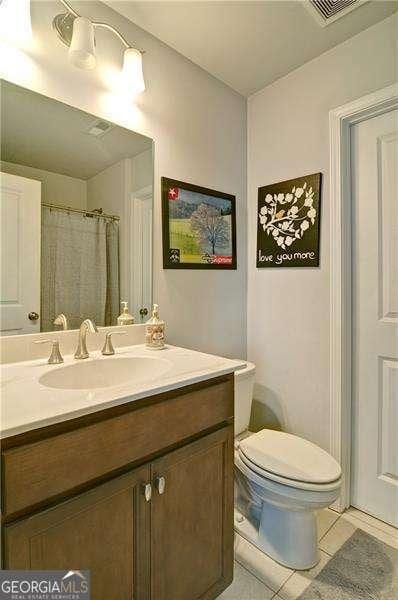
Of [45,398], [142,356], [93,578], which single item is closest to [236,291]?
[142,356]

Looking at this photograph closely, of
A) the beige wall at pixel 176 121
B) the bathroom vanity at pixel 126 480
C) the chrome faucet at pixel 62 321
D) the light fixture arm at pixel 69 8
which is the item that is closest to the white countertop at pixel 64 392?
the bathroom vanity at pixel 126 480

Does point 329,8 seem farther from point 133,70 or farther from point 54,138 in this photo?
point 54,138

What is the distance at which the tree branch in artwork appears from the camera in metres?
1.68

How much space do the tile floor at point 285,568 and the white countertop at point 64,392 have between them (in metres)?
0.88

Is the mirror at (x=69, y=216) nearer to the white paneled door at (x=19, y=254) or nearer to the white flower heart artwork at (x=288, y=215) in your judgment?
the white paneled door at (x=19, y=254)

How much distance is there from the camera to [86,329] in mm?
1135

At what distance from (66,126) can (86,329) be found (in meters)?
0.84

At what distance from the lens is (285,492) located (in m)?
1.16

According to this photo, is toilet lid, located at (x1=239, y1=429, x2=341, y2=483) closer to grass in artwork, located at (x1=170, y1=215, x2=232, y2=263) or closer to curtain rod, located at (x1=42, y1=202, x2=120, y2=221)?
grass in artwork, located at (x1=170, y1=215, x2=232, y2=263)

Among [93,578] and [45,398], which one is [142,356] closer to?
[45,398]

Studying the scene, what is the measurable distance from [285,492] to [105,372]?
0.84 m

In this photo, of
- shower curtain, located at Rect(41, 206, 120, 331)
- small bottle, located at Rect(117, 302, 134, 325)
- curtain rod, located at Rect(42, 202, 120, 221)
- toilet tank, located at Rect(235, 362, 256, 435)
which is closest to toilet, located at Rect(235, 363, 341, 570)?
toilet tank, located at Rect(235, 362, 256, 435)

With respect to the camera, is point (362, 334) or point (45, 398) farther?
point (362, 334)

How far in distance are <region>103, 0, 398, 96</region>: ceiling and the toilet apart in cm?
197
